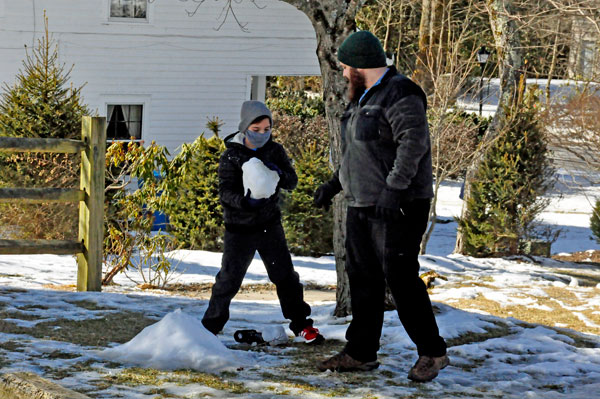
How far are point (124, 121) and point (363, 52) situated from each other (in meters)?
15.0

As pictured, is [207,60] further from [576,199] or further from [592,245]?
[576,199]

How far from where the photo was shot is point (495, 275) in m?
11.6

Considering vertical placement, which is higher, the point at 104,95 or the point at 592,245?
the point at 104,95

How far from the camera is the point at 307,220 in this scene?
531 inches

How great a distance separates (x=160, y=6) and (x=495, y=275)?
10821 millimetres

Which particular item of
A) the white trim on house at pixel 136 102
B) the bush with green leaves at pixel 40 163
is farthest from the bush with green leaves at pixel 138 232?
the white trim on house at pixel 136 102

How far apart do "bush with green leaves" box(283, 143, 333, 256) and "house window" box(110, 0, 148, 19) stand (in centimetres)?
745

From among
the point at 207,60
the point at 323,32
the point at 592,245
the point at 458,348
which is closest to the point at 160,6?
the point at 207,60

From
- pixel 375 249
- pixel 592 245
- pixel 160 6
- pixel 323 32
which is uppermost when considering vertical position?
pixel 160 6

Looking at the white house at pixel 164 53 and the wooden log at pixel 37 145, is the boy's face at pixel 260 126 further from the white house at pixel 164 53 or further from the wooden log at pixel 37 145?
the white house at pixel 164 53

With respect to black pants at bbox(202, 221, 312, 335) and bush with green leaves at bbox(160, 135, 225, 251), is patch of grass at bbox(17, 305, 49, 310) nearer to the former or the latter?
black pants at bbox(202, 221, 312, 335)

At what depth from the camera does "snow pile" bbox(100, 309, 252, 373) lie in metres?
5.46

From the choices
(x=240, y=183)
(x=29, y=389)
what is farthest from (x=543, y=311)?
(x=29, y=389)

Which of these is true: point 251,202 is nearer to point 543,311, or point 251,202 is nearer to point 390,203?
point 390,203
